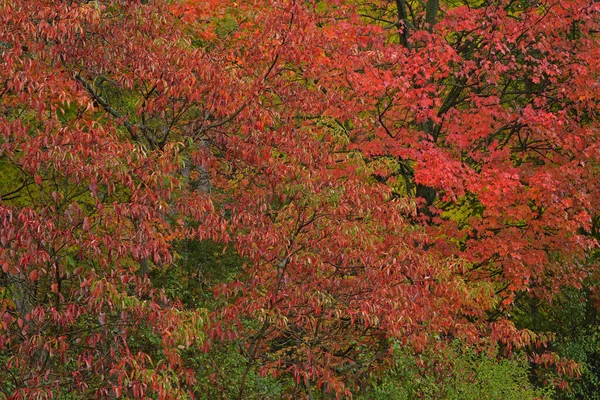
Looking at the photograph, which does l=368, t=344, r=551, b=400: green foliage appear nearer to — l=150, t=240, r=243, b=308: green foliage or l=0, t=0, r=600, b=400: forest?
l=0, t=0, r=600, b=400: forest

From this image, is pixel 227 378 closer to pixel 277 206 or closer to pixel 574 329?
pixel 277 206

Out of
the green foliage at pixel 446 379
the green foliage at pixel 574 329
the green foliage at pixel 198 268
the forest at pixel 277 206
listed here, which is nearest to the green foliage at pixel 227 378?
the forest at pixel 277 206

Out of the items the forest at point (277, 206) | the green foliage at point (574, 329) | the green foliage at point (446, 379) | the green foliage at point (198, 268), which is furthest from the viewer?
the green foliage at point (574, 329)

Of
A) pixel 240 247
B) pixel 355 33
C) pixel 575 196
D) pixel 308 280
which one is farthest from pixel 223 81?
pixel 575 196

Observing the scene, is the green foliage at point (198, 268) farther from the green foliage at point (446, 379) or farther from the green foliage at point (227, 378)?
the green foliage at point (446, 379)

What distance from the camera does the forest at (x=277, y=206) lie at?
836cm

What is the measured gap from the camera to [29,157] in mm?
7941

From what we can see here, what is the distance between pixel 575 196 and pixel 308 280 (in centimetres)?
697

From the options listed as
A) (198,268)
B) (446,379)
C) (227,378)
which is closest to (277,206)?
(198,268)

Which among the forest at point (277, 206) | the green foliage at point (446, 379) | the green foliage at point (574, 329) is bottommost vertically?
the green foliage at point (574, 329)

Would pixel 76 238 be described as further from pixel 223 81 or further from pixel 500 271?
pixel 500 271

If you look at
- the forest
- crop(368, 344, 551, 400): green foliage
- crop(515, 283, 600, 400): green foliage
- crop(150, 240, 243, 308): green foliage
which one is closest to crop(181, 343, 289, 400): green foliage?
the forest

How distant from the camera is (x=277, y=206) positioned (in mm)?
14445

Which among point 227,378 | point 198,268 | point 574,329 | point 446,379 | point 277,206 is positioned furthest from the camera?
point 574,329
